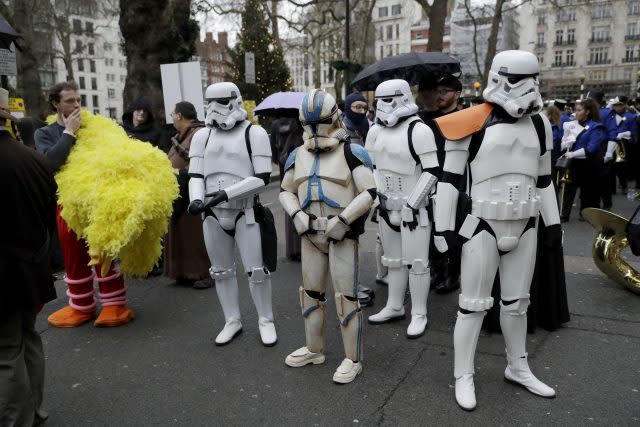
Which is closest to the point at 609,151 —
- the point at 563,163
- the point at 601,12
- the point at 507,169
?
the point at 563,163

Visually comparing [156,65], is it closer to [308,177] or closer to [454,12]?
[308,177]

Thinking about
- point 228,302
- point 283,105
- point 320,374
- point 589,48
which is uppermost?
point 589,48

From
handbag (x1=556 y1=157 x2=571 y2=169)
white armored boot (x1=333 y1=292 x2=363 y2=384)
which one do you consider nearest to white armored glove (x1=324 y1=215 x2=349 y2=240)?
white armored boot (x1=333 y1=292 x2=363 y2=384)

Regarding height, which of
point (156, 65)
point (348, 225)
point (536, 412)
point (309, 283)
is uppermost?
point (156, 65)

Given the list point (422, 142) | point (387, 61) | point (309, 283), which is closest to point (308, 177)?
point (309, 283)

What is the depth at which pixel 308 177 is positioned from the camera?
3.41 m

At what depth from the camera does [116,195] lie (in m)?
4.04

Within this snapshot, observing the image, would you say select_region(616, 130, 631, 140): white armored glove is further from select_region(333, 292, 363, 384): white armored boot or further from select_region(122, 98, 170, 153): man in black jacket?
select_region(333, 292, 363, 384): white armored boot

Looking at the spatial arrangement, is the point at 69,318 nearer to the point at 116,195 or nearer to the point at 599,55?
the point at 116,195

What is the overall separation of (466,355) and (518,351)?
1.19 feet

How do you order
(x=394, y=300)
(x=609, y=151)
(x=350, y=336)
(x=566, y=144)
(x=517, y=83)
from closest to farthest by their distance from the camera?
(x=517, y=83)
(x=350, y=336)
(x=394, y=300)
(x=566, y=144)
(x=609, y=151)

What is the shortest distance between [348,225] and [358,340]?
0.83 metres

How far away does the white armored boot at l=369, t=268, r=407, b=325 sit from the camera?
4504mm

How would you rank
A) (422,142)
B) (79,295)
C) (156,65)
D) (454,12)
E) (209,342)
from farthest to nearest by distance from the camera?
(454,12) → (156,65) → (79,295) → (209,342) → (422,142)
